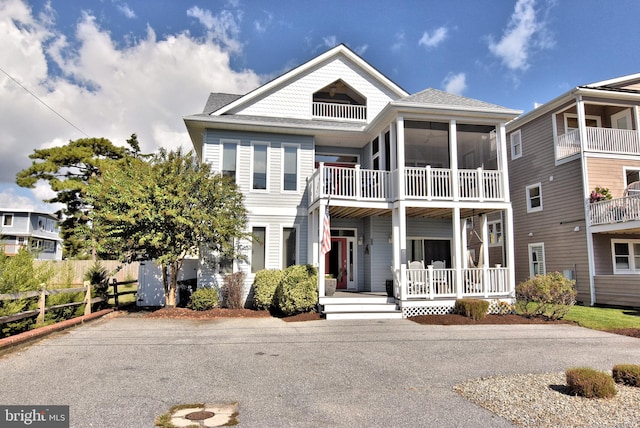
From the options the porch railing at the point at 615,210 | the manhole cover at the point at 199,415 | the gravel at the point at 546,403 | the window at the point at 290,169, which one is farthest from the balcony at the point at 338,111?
the manhole cover at the point at 199,415

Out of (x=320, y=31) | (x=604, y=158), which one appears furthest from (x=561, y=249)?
(x=320, y=31)

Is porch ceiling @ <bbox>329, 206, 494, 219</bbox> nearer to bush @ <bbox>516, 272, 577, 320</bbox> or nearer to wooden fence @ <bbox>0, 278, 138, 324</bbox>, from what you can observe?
bush @ <bbox>516, 272, 577, 320</bbox>

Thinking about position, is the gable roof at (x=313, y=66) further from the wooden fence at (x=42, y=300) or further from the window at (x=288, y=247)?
the wooden fence at (x=42, y=300)

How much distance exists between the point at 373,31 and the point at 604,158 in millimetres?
11361

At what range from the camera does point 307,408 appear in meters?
4.57

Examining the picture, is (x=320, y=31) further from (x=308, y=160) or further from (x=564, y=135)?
(x=564, y=135)

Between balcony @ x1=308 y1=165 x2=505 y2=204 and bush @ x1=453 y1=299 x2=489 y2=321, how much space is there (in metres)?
3.42

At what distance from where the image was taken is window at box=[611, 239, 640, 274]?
16531 mm

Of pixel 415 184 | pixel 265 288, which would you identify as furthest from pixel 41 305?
pixel 415 184

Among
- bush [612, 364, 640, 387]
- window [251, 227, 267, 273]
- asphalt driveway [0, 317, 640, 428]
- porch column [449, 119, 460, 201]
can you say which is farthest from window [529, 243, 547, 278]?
bush [612, 364, 640, 387]

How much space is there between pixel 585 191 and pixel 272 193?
13.1 m

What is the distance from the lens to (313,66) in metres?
16.7

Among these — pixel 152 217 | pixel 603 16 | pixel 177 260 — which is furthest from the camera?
pixel 603 16

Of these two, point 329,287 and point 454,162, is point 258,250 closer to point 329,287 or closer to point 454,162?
point 329,287
